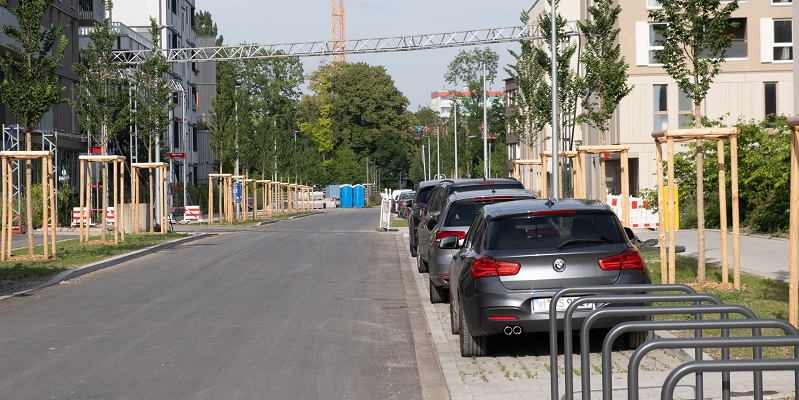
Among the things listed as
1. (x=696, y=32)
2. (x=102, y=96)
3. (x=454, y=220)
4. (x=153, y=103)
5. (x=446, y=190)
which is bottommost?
(x=454, y=220)

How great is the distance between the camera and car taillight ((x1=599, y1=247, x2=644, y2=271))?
401 inches

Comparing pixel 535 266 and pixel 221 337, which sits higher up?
pixel 535 266

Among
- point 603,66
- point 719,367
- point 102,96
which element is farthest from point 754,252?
point 102,96

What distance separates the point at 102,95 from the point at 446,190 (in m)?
17.4

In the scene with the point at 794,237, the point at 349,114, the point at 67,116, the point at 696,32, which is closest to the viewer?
the point at 794,237

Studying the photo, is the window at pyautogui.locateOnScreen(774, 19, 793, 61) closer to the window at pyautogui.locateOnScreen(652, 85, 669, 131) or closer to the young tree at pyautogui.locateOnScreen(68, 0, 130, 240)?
the window at pyautogui.locateOnScreen(652, 85, 669, 131)

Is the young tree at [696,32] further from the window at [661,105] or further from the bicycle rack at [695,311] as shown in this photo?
the window at [661,105]

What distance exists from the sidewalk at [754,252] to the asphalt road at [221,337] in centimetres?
576

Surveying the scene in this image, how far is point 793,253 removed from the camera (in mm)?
10914

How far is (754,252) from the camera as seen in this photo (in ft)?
74.6

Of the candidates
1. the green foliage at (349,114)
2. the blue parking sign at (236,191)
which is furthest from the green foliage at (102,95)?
the green foliage at (349,114)

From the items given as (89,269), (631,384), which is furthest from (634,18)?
(631,384)

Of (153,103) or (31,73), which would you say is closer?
(31,73)

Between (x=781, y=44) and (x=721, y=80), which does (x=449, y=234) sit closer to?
(x=721, y=80)
